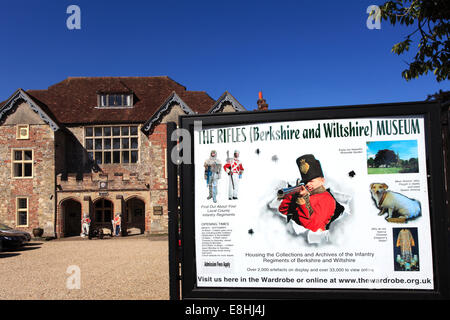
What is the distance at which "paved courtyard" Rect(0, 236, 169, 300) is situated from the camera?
7.34m

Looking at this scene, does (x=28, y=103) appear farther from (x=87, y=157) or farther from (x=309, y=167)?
(x=309, y=167)

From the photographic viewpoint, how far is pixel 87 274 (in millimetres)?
9312

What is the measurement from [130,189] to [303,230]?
1975 centimetres

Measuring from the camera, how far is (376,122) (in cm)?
246

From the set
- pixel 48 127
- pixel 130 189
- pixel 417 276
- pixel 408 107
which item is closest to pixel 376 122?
pixel 408 107

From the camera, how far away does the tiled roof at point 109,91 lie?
23.0 meters

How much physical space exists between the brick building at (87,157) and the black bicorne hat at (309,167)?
18.1 meters

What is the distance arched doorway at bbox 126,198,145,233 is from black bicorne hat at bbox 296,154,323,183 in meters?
21.4

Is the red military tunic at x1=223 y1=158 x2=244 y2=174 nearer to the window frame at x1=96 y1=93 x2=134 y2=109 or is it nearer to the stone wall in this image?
the stone wall

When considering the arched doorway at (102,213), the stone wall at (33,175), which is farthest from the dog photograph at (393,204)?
the stone wall at (33,175)

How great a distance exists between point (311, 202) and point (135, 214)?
70.7ft

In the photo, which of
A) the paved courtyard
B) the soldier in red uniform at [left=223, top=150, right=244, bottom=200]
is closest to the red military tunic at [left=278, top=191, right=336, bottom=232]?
the soldier in red uniform at [left=223, top=150, right=244, bottom=200]
